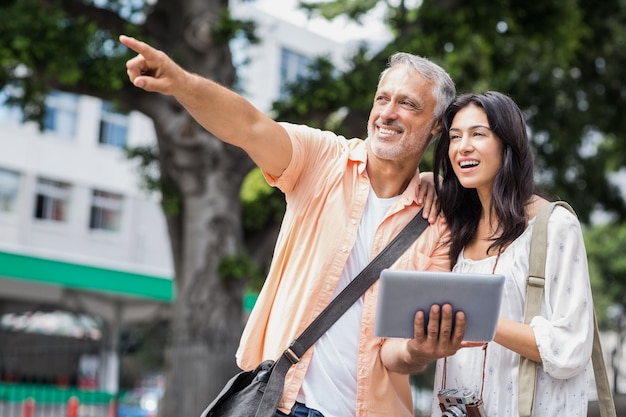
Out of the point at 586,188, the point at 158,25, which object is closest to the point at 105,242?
the point at 586,188

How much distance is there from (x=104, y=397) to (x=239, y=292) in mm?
8405

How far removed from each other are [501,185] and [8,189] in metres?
25.7

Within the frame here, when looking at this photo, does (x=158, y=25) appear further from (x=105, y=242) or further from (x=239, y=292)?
(x=105, y=242)

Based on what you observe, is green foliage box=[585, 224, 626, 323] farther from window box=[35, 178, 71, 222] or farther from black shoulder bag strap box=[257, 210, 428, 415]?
black shoulder bag strap box=[257, 210, 428, 415]

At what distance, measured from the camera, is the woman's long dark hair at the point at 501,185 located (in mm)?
3188

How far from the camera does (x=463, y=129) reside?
3.29 meters

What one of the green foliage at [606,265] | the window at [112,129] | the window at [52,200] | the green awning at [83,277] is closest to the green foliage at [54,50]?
the green awning at [83,277]

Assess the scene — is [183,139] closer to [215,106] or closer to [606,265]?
[215,106]

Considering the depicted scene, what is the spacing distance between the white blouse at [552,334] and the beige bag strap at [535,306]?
0.02 metres

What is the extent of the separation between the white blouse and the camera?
2.3 inches

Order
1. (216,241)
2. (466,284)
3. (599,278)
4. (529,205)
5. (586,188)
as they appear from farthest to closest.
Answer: (599,278), (586,188), (216,241), (529,205), (466,284)

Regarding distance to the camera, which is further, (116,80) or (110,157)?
(110,157)

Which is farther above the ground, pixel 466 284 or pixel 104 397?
pixel 466 284

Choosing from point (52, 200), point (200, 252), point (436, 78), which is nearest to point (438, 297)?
point (436, 78)
